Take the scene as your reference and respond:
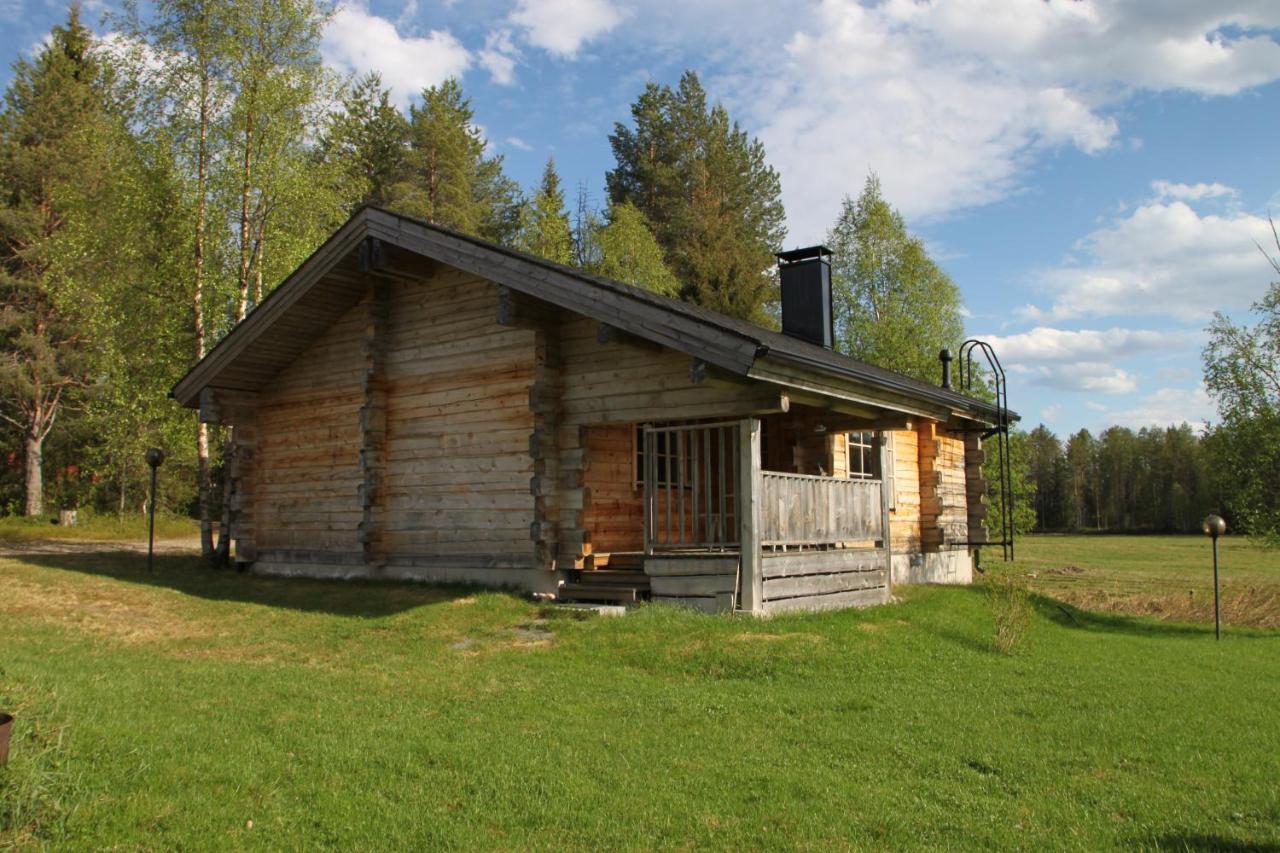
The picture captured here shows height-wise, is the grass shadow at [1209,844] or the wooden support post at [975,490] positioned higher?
the wooden support post at [975,490]

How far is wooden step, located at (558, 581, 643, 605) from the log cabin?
0.12 ft

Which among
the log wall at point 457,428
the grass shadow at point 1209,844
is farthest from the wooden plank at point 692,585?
the grass shadow at point 1209,844

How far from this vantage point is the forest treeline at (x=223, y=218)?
19.6m

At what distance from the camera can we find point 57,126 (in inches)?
1177

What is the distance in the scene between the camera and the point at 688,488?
15258 millimetres

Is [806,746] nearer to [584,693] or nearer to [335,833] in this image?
[584,693]

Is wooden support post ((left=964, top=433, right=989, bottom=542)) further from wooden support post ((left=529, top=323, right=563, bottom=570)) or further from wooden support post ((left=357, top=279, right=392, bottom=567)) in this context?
wooden support post ((left=357, top=279, right=392, bottom=567))

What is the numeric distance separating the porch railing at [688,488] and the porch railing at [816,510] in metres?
0.54

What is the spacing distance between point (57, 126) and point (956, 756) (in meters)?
33.5

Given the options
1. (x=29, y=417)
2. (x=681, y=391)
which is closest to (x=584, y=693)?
(x=681, y=391)

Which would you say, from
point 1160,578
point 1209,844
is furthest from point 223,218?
point 1160,578

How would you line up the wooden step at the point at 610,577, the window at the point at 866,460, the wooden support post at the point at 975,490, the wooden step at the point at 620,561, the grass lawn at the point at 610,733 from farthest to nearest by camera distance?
the wooden support post at the point at 975,490 → the window at the point at 866,460 → the wooden step at the point at 620,561 → the wooden step at the point at 610,577 → the grass lawn at the point at 610,733

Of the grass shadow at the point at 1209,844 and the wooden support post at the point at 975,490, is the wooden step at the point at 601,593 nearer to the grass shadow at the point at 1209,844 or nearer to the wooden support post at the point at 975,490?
the grass shadow at the point at 1209,844

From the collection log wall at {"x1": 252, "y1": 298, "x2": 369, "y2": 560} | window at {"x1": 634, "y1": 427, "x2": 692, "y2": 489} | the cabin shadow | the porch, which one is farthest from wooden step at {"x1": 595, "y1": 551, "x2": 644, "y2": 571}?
log wall at {"x1": 252, "y1": 298, "x2": 369, "y2": 560}
